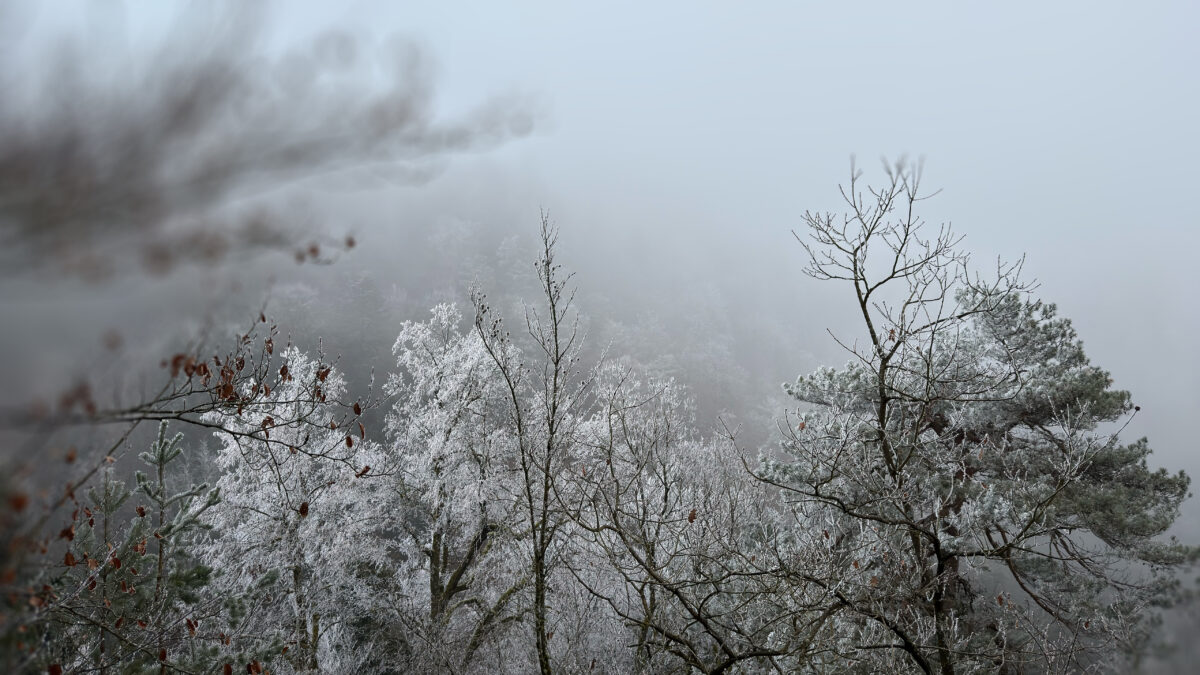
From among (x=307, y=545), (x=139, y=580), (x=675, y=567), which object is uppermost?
(x=307, y=545)

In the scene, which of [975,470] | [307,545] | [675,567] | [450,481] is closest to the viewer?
[675,567]

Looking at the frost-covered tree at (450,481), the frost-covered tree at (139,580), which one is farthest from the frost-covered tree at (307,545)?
the frost-covered tree at (139,580)

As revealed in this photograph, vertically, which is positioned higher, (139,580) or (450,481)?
(450,481)

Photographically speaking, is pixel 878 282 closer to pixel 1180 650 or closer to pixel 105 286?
pixel 1180 650

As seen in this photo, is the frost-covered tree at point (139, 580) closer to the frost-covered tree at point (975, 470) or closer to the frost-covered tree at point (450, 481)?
the frost-covered tree at point (975, 470)

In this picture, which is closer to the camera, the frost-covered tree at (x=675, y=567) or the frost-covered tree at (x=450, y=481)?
the frost-covered tree at (x=675, y=567)

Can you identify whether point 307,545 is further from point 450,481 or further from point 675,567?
point 675,567

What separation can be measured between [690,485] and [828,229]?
488cm

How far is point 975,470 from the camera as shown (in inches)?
314

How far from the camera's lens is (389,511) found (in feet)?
38.8

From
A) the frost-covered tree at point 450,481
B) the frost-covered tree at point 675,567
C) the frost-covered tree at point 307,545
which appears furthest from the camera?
the frost-covered tree at point 450,481

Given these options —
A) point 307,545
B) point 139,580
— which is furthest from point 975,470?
point 307,545

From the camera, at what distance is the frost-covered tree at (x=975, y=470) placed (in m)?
3.84

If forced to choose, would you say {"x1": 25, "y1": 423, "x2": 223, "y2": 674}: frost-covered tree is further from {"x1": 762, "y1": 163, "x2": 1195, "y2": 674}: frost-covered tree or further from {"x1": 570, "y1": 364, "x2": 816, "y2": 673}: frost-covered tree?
{"x1": 762, "y1": 163, "x2": 1195, "y2": 674}: frost-covered tree
